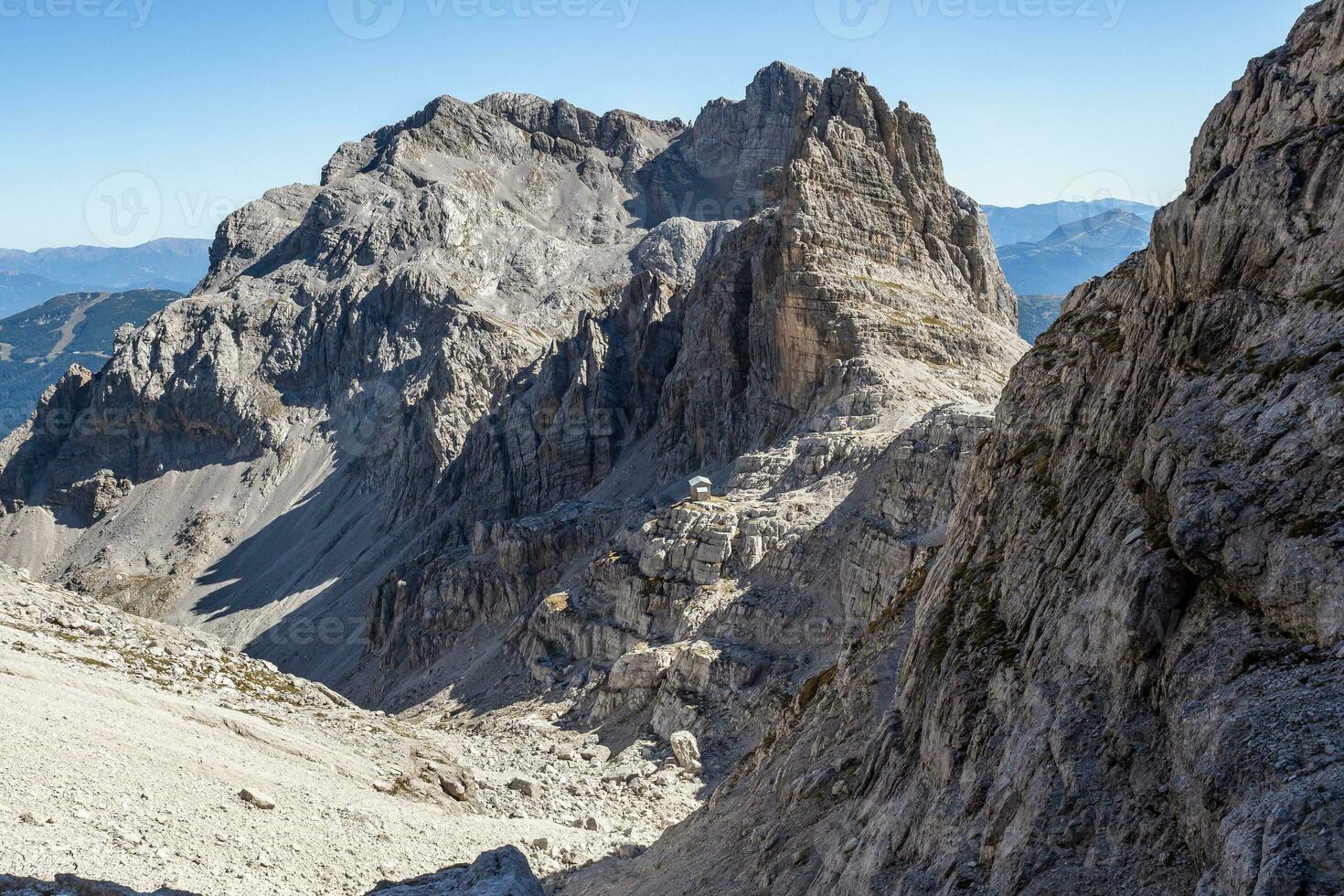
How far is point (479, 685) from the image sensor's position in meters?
77.1

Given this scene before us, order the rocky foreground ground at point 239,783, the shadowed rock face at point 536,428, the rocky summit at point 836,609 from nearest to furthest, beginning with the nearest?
the rocky summit at point 836,609 < the rocky foreground ground at point 239,783 < the shadowed rock face at point 536,428

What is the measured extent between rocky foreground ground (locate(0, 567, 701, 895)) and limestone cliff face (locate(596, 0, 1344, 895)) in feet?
33.2

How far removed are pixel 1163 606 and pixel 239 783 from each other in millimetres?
28245

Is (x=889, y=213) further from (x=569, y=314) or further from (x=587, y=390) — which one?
(x=569, y=314)

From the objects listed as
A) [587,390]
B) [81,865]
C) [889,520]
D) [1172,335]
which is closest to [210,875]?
[81,865]

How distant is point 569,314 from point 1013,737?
168m

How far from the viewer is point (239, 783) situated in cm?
3331

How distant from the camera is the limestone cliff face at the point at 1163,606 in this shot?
14.4m

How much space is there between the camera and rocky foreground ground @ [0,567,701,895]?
87.6 ft

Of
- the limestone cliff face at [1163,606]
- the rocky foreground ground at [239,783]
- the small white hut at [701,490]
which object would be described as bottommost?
the rocky foreground ground at [239,783]

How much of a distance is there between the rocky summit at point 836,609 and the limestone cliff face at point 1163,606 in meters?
0.08
